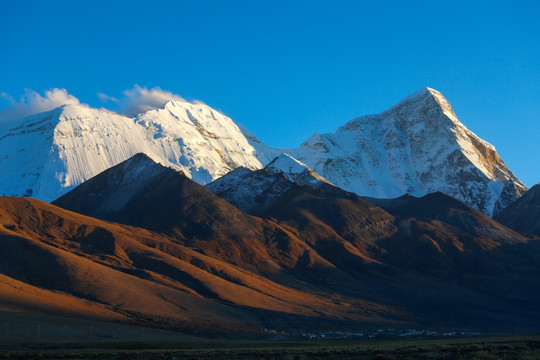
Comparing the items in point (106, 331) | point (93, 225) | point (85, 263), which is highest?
point (93, 225)

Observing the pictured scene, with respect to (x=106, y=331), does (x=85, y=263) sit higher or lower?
→ higher

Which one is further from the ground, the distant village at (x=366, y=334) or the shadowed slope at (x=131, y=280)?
the shadowed slope at (x=131, y=280)

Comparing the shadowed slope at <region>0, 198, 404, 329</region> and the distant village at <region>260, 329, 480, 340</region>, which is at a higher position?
the shadowed slope at <region>0, 198, 404, 329</region>

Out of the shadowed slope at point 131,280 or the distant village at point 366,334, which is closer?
the distant village at point 366,334

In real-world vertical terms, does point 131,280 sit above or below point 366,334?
above

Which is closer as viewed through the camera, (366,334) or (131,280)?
(366,334)

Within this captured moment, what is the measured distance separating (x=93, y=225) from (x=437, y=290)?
102 m

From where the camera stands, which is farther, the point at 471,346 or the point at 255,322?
the point at 255,322

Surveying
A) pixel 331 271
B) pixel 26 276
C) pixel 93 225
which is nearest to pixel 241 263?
pixel 331 271

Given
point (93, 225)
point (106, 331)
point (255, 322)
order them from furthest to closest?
point (93, 225) → point (255, 322) → point (106, 331)

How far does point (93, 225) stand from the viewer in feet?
591

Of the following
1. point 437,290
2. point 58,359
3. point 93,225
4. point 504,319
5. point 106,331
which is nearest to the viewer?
point 58,359

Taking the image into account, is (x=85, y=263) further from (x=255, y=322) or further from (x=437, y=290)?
(x=437, y=290)

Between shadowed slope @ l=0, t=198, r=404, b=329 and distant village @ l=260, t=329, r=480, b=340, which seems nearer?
distant village @ l=260, t=329, r=480, b=340
